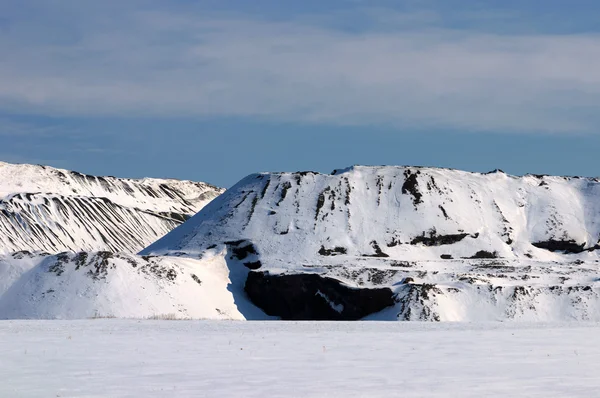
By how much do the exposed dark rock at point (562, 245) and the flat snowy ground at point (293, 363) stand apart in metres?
70.0

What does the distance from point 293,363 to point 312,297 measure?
58.1 metres

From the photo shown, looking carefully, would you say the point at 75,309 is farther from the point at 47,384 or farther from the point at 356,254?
the point at 47,384

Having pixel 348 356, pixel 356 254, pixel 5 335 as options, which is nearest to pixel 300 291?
pixel 356 254

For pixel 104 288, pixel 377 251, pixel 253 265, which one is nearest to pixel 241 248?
pixel 253 265

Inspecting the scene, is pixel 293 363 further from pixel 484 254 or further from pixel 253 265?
pixel 484 254

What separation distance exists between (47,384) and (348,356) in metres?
9.54

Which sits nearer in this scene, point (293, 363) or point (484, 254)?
point (293, 363)

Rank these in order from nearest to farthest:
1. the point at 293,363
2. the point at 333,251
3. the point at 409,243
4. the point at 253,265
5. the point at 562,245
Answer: the point at 293,363, the point at 253,265, the point at 333,251, the point at 409,243, the point at 562,245

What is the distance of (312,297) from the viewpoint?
8294 cm

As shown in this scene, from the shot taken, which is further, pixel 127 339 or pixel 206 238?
pixel 206 238

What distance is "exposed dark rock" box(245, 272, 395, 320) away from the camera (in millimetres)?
79000

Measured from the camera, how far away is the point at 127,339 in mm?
33000

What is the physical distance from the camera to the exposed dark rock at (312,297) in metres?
79.0

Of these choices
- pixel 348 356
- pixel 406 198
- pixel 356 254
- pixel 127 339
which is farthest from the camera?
pixel 406 198
